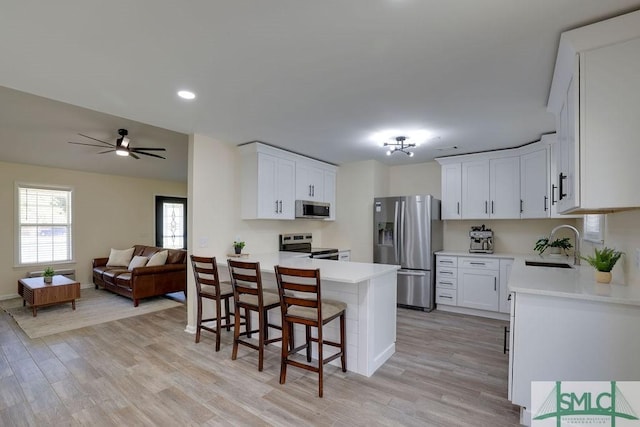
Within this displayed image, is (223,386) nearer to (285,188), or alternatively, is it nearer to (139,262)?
(285,188)

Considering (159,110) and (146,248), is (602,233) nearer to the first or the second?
(159,110)

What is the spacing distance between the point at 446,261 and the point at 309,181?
252cm

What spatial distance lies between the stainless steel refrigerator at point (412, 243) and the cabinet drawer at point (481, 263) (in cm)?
45

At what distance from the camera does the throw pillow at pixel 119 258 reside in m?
6.22

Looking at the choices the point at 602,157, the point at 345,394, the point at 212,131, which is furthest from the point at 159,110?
the point at 602,157

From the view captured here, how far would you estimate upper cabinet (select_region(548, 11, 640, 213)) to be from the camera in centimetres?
159

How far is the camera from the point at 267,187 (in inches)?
170

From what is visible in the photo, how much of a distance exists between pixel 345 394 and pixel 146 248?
540 cm

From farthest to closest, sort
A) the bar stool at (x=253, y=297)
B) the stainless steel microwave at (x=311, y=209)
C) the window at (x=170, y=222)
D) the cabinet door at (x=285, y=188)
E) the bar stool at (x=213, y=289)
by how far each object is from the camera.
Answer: the window at (x=170, y=222)
the stainless steel microwave at (x=311, y=209)
the cabinet door at (x=285, y=188)
the bar stool at (x=213, y=289)
the bar stool at (x=253, y=297)

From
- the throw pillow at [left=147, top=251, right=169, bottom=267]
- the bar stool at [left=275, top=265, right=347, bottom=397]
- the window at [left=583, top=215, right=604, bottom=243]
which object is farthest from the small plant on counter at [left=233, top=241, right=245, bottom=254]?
the window at [left=583, top=215, right=604, bottom=243]

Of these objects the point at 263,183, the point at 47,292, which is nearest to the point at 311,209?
the point at 263,183

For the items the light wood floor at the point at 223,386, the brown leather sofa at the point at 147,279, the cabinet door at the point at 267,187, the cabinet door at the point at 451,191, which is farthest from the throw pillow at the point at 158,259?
the cabinet door at the point at 451,191

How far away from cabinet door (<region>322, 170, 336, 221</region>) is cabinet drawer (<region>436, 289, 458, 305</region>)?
2.20 metres

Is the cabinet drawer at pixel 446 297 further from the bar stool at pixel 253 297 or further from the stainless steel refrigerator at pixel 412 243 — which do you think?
the bar stool at pixel 253 297
